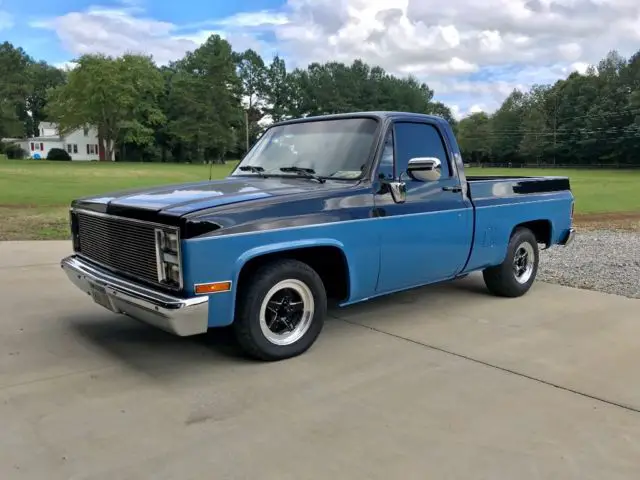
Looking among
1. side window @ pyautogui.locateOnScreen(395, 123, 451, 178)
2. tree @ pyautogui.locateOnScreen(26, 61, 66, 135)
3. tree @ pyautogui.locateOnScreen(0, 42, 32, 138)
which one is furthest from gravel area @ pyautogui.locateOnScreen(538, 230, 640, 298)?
tree @ pyautogui.locateOnScreen(26, 61, 66, 135)

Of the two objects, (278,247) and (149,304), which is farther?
(278,247)

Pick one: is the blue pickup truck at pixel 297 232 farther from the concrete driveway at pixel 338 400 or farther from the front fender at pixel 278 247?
the concrete driveway at pixel 338 400

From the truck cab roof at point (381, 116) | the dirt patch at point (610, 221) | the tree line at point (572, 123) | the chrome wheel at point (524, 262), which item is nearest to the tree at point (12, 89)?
the tree line at point (572, 123)

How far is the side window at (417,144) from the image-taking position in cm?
534

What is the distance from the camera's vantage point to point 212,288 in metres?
4.01

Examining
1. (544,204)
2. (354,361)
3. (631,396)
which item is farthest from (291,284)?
(544,204)

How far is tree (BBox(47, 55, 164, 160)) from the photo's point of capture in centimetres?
7550

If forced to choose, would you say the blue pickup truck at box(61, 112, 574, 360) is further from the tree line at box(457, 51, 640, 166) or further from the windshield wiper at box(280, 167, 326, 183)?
the tree line at box(457, 51, 640, 166)

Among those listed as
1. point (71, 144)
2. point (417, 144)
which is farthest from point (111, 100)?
point (417, 144)

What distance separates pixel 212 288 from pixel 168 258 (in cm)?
37

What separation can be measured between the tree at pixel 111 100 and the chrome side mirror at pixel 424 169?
76.7 meters

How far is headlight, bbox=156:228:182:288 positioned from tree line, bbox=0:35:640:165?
74437 mm

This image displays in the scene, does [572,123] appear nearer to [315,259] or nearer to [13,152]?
[13,152]

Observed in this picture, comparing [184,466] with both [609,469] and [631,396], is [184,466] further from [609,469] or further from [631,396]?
[631,396]
